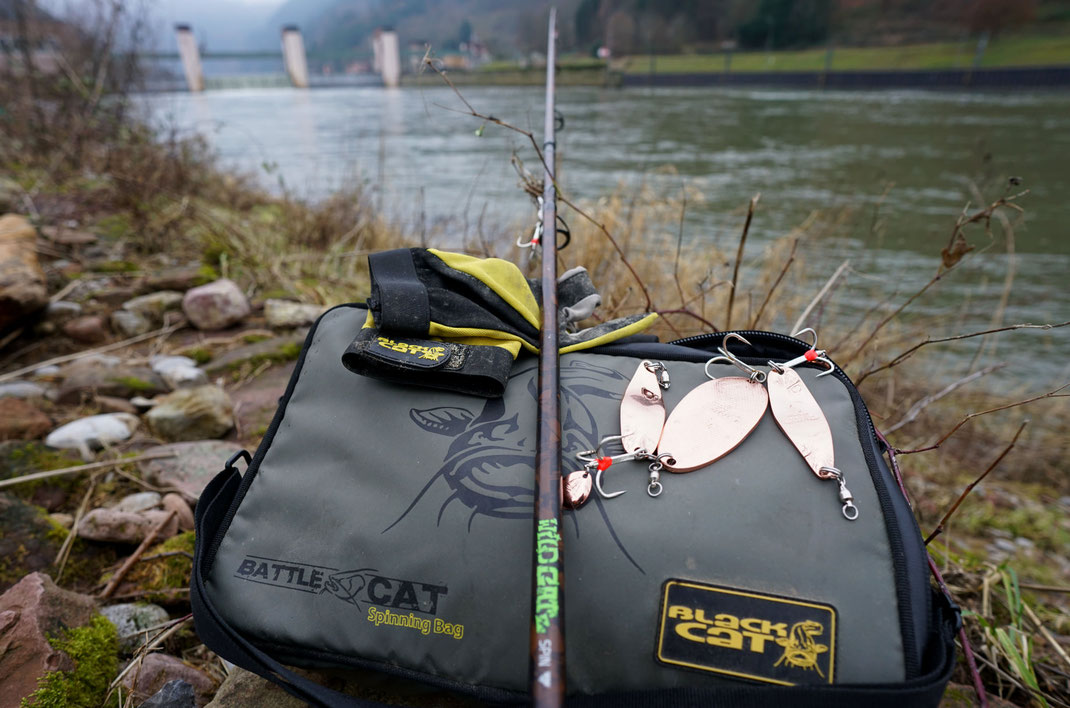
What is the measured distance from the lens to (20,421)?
188 cm

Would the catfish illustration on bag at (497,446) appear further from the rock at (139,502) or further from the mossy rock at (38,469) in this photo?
the mossy rock at (38,469)

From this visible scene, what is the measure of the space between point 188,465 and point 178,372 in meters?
0.78

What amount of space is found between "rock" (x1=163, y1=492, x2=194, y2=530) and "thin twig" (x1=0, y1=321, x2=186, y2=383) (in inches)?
45.7

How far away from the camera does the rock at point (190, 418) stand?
6.59 feet

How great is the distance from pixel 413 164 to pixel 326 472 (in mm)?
9048

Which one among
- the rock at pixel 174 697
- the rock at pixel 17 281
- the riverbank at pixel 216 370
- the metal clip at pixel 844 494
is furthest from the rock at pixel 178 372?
the metal clip at pixel 844 494

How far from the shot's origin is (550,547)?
0.83 metres

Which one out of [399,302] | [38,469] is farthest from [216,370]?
[399,302]

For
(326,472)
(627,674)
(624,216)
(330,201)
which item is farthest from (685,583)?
(330,201)

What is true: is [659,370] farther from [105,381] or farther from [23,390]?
[23,390]

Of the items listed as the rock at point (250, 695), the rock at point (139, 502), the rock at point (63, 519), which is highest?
the rock at point (63, 519)

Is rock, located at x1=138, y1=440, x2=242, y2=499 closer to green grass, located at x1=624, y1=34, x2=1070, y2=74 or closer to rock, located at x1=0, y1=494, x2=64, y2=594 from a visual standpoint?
rock, located at x1=0, y1=494, x2=64, y2=594

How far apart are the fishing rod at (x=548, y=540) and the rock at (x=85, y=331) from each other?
247 cm

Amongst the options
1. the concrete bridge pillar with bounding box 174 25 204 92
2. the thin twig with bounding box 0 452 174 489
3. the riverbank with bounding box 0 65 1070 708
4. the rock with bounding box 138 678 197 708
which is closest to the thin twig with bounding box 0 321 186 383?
the riverbank with bounding box 0 65 1070 708
